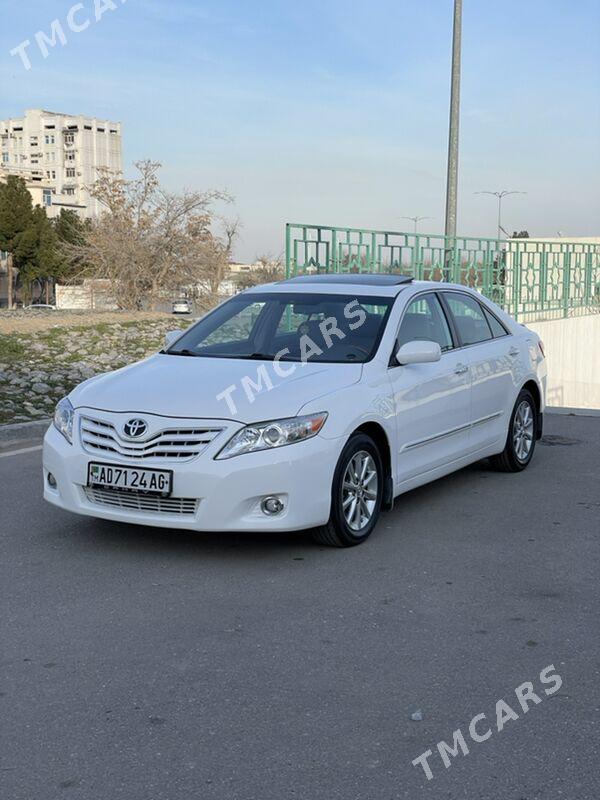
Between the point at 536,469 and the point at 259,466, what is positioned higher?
the point at 259,466

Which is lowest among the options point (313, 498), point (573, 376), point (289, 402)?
point (573, 376)

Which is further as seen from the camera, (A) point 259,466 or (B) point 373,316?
(B) point 373,316

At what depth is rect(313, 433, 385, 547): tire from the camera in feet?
18.8

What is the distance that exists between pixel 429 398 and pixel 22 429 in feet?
15.1

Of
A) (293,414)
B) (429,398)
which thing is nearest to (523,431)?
(429,398)

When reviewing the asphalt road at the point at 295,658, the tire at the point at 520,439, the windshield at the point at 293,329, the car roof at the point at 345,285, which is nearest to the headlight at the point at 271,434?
the asphalt road at the point at 295,658

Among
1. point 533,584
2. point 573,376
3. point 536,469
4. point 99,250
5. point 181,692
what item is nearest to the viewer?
point 181,692

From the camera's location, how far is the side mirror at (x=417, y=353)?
6336mm

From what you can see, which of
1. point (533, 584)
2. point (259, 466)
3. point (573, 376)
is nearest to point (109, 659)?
point (259, 466)

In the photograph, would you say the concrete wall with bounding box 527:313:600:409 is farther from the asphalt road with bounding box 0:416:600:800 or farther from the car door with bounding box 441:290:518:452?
the asphalt road with bounding box 0:416:600:800

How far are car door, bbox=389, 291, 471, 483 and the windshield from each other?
0.23 metres

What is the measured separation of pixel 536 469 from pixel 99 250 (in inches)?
1142

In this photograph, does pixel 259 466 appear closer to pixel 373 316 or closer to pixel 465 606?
pixel 465 606

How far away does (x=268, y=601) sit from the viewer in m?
4.96
